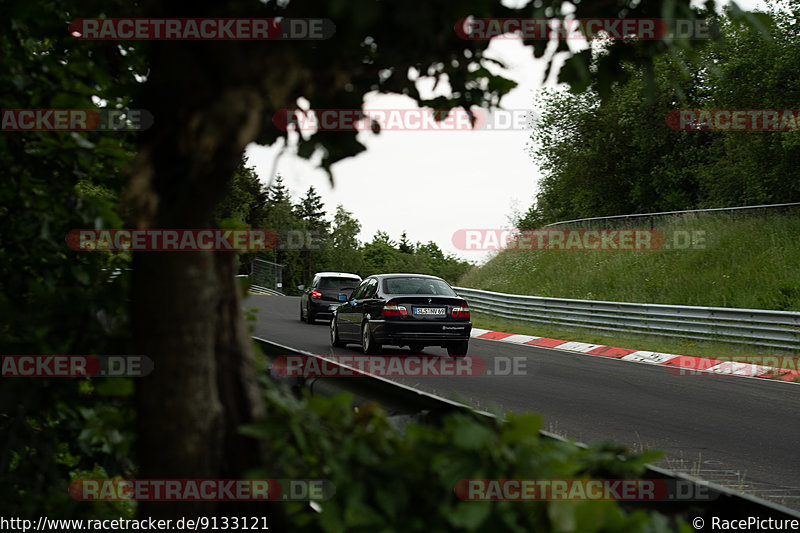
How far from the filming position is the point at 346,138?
242cm

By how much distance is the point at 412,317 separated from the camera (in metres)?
13.6

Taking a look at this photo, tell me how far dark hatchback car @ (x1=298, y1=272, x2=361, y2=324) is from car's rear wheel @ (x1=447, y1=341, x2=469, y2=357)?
8.33 meters

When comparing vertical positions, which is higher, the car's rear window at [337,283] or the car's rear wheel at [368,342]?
the car's rear window at [337,283]

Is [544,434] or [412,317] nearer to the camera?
[544,434]

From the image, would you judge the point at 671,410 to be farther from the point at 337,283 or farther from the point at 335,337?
the point at 337,283

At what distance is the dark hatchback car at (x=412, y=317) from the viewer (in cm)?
1355

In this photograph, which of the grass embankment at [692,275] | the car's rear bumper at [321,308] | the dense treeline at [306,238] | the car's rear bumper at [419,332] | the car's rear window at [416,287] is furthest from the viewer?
the dense treeline at [306,238]

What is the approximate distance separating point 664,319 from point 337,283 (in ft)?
33.5

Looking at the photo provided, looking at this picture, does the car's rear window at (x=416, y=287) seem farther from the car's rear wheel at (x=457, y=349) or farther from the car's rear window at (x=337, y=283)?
the car's rear window at (x=337, y=283)

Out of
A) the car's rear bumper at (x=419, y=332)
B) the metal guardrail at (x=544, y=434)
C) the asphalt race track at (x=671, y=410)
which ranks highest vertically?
the metal guardrail at (x=544, y=434)

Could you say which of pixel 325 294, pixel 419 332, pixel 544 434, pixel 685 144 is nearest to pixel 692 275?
pixel 325 294

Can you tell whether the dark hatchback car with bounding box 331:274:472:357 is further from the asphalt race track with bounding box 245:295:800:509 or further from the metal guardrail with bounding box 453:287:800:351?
the metal guardrail with bounding box 453:287:800:351

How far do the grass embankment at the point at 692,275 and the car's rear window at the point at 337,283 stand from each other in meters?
4.23

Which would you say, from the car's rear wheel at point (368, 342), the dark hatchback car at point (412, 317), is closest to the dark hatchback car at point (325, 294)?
the car's rear wheel at point (368, 342)
